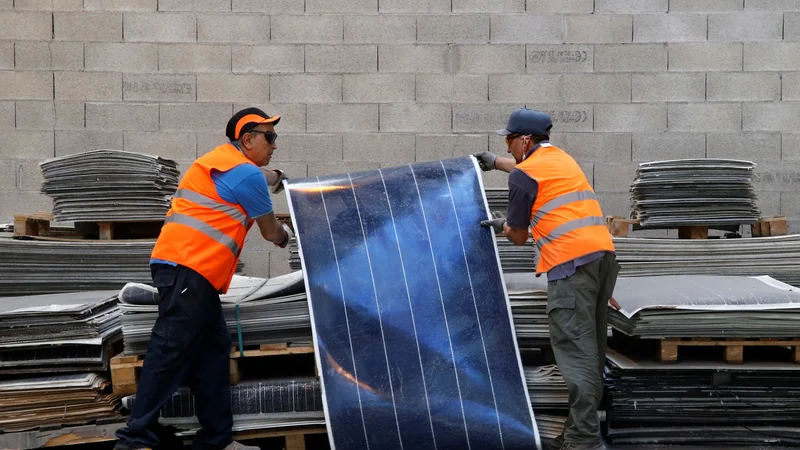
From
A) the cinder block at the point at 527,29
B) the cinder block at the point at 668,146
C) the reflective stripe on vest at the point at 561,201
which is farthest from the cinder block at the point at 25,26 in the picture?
the cinder block at the point at 668,146

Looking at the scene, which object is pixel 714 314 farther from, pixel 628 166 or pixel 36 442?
pixel 36 442

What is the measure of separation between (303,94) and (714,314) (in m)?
4.74

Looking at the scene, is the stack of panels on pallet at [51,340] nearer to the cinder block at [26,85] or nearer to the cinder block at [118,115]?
the cinder block at [118,115]

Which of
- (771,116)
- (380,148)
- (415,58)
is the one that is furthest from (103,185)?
(771,116)

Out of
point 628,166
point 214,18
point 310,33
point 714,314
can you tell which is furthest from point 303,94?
point 714,314

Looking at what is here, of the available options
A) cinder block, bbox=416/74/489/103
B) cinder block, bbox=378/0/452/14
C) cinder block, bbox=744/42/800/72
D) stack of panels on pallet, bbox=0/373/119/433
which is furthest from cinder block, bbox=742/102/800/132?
stack of panels on pallet, bbox=0/373/119/433

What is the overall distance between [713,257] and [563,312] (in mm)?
2373

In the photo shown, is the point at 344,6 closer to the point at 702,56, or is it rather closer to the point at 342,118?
the point at 342,118

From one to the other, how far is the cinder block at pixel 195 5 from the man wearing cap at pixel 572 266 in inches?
175

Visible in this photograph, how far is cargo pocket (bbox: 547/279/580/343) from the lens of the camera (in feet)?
14.8

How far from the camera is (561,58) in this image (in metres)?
7.91

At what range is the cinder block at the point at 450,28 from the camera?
25.9ft

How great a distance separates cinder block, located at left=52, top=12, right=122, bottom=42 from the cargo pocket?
18.2 ft

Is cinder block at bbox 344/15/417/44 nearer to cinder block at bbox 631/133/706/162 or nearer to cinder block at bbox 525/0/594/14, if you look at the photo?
cinder block at bbox 525/0/594/14
